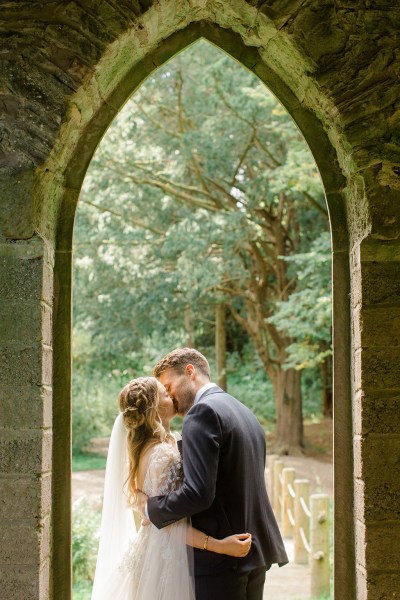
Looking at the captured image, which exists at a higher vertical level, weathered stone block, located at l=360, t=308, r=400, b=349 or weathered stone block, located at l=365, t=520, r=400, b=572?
weathered stone block, located at l=360, t=308, r=400, b=349

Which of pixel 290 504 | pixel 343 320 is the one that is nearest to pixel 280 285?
pixel 290 504

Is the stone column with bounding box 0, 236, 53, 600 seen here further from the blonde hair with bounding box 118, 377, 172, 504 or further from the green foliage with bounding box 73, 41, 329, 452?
the green foliage with bounding box 73, 41, 329, 452

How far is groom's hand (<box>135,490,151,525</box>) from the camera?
2969 mm

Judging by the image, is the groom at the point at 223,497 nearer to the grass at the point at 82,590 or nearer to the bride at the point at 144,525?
the bride at the point at 144,525

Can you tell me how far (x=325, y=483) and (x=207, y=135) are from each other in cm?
541

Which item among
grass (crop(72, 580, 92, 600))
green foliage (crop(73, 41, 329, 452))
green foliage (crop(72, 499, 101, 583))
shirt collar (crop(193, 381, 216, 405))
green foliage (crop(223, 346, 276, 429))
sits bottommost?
grass (crop(72, 580, 92, 600))

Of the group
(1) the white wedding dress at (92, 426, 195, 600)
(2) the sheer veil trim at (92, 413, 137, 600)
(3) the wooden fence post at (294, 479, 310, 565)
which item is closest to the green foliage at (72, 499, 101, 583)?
(3) the wooden fence post at (294, 479, 310, 565)

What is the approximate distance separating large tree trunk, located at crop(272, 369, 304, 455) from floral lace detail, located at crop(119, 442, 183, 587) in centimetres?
874

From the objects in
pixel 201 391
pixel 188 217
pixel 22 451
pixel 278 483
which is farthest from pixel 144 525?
pixel 188 217

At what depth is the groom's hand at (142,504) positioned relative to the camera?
2969mm

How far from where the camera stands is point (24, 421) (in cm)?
253

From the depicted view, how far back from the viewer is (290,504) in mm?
7117

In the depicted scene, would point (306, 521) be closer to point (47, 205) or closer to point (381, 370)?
point (381, 370)

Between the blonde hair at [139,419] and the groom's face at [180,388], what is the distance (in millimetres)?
62
